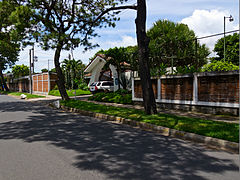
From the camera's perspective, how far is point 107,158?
14.9 feet

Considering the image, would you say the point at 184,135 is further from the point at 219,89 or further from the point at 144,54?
the point at 144,54

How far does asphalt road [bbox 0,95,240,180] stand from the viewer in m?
3.76

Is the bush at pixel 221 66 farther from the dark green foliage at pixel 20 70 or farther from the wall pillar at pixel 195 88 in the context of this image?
the dark green foliage at pixel 20 70

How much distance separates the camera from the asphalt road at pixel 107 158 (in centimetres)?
376

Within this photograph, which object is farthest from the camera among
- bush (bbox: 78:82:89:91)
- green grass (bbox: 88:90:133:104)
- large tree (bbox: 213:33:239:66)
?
bush (bbox: 78:82:89:91)

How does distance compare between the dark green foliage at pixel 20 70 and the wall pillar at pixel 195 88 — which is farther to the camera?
the dark green foliage at pixel 20 70

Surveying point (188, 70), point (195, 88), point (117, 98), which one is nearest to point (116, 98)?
point (117, 98)

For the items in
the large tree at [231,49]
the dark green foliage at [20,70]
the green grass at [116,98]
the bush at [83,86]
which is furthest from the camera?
the dark green foliage at [20,70]

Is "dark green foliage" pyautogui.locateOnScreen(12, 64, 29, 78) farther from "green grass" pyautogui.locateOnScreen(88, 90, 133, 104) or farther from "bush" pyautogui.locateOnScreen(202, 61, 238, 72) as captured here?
"bush" pyautogui.locateOnScreen(202, 61, 238, 72)

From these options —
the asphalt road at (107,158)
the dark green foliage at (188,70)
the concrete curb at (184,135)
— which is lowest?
the asphalt road at (107,158)

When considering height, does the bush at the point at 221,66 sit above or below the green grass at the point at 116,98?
above

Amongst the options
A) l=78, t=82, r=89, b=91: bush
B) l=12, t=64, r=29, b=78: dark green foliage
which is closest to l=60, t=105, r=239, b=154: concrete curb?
l=78, t=82, r=89, b=91: bush

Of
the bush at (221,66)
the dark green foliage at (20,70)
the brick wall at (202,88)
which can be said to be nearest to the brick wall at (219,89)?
the brick wall at (202,88)

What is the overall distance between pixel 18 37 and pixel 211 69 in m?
12.4
